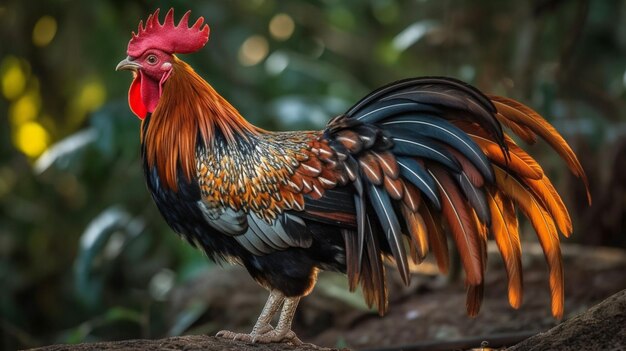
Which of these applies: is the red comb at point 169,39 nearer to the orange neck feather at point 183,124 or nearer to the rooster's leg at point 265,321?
the orange neck feather at point 183,124

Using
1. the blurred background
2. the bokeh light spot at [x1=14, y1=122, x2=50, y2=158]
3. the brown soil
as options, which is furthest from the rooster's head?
the bokeh light spot at [x1=14, y1=122, x2=50, y2=158]

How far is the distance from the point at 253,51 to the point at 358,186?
33.5ft

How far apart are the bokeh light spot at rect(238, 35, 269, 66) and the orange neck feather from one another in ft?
Result: 27.7

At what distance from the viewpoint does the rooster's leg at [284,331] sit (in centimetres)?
446

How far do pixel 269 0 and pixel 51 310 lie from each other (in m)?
4.99

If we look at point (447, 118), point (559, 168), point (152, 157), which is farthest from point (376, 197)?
point (559, 168)

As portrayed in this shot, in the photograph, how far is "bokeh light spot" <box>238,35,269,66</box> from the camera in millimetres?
13328

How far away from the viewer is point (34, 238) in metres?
12.2

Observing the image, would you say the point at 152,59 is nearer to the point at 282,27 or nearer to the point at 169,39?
the point at 169,39

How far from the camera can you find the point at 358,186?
4.36 meters

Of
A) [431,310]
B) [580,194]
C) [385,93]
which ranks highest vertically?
[385,93]

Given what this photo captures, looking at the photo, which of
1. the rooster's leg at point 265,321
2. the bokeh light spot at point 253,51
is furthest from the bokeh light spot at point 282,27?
the rooster's leg at point 265,321

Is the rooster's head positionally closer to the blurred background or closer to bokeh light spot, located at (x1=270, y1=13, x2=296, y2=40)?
the blurred background

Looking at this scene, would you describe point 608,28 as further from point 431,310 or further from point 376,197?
point 376,197
